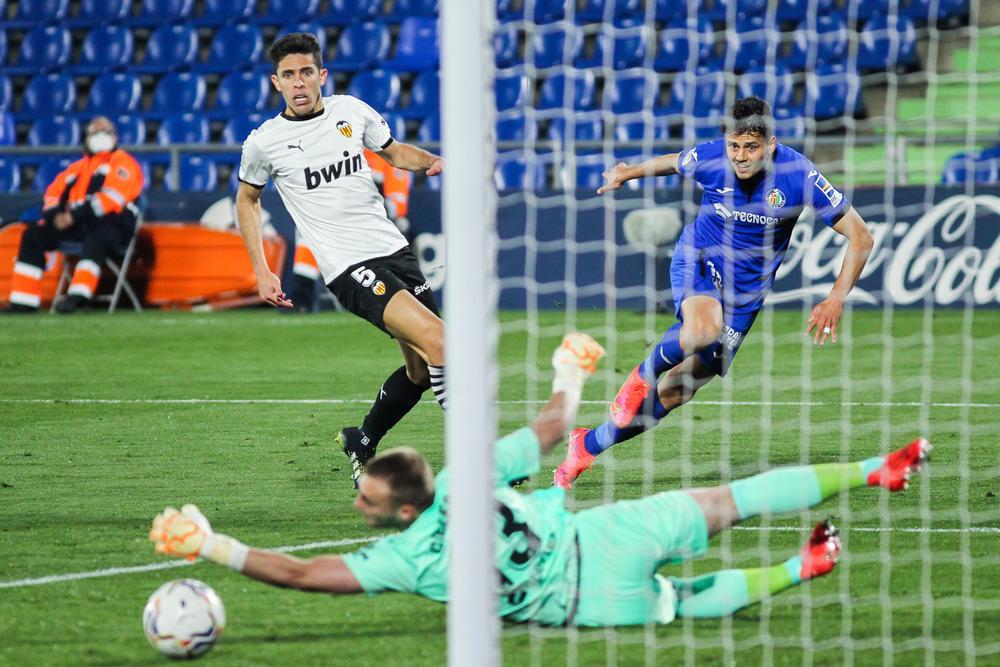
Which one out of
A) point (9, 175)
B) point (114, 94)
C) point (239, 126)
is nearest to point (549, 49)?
point (239, 126)

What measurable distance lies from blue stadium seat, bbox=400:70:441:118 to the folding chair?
3952mm

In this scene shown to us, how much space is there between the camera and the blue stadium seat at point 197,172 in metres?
18.2

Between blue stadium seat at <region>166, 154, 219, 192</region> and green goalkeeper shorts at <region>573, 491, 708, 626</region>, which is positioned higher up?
blue stadium seat at <region>166, 154, 219, 192</region>

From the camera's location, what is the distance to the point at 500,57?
1830 centimetres

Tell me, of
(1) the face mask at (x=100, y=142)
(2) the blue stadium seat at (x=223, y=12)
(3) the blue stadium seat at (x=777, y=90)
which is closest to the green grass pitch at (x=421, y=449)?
(1) the face mask at (x=100, y=142)

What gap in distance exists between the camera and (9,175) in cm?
1848

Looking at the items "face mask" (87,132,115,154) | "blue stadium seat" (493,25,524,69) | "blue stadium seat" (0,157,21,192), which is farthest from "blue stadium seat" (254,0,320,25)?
"face mask" (87,132,115,154)

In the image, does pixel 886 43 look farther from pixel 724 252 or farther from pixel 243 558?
pixel 243 558

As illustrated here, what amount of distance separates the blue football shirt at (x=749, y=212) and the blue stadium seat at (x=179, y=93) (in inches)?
526

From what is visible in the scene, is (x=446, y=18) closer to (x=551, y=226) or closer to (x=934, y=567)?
(x=934, y=567)

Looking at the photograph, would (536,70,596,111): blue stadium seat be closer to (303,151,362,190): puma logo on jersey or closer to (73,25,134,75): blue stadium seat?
(73,25,134,75): blue stadium seat

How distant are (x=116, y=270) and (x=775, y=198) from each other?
10.5 m

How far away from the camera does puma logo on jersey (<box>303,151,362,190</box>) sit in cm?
696

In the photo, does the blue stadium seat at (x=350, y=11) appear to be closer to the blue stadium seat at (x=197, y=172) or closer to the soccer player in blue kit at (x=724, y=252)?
the blue stadium seat at (x=197, y=172)
